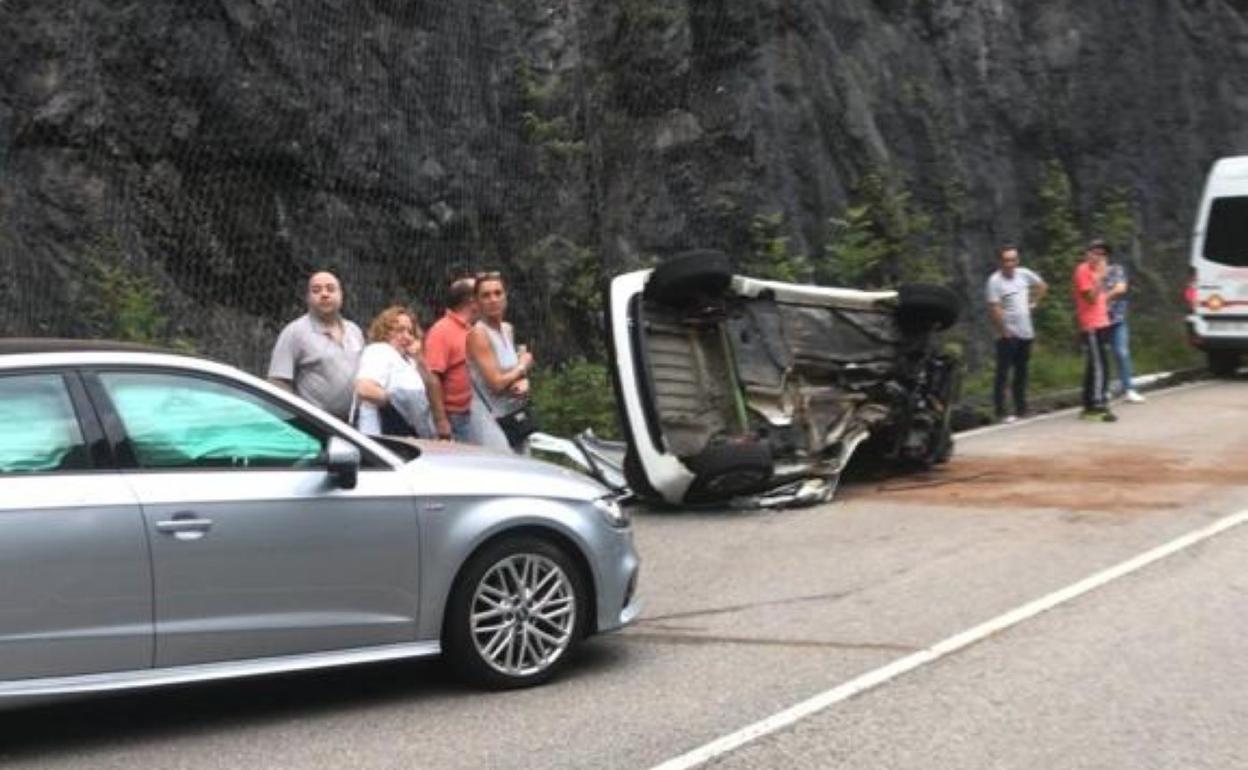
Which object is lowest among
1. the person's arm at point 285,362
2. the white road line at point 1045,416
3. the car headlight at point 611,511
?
the white road line at point 1045,416

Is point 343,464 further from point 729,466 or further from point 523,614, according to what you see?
point 729,466

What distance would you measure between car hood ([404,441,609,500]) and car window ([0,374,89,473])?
1324 millimetres

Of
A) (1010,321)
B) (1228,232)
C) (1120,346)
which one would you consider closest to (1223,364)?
(1228,232)

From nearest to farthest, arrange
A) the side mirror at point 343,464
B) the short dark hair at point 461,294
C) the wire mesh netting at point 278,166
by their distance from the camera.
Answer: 1. the side mirror at point 343,464
2. the short dark hair at point 461,294
3. the wire mesh netting at point 278,166

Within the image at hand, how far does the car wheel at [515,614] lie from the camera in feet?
19.2

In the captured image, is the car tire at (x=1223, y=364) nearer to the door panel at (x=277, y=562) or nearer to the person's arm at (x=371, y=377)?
the person's arm at (x=371, y=377)

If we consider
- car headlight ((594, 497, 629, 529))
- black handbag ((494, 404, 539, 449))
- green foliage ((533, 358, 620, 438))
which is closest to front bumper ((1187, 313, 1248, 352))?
green foliage ((533, 358, 620, 438))

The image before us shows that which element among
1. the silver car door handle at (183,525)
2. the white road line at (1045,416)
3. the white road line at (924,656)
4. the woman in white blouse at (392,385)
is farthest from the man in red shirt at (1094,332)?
the silver car door handle at (183,525)

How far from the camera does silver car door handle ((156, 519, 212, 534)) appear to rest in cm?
516

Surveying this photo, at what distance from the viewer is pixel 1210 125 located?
89.5 feet

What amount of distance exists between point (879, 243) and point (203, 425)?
532 inches

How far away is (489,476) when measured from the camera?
5.98m

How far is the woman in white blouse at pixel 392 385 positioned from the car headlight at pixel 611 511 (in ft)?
→ 7.33

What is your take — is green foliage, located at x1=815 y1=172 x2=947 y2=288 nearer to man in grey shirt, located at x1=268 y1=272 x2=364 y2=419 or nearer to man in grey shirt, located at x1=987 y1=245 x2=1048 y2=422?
man in grey shirt, located at x1=987 y1=245 x2=1048 y2=422
